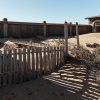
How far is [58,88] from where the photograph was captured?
6.96 m

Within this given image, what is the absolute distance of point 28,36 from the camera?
25.5m

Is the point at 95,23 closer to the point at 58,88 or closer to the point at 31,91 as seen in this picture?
the point at 58,88

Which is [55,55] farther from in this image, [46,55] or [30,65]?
[30,65]

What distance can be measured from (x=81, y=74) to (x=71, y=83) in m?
1.10

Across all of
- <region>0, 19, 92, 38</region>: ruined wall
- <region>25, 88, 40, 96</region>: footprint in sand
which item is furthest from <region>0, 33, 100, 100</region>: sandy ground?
<region>0, 19, 92, 38</region>: ruined wall

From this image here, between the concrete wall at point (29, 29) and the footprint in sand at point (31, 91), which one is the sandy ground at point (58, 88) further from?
the concrete wall at point (29, 29)

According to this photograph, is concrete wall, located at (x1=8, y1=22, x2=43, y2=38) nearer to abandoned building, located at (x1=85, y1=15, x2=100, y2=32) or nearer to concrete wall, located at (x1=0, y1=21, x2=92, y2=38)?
concrete wall, located at (x1=0, y1=21, x2=92, y2=38)

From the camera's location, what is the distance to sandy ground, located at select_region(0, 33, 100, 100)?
252 inches

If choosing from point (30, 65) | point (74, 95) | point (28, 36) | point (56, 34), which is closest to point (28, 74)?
point (30, 65)

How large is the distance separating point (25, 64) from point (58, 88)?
5.69ft

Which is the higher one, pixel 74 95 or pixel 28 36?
pixel 28 36

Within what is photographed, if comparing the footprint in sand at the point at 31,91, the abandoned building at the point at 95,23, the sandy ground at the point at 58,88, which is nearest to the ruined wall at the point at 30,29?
the abandoned building at the point at 95,23

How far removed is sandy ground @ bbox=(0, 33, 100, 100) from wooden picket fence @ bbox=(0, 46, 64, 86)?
35 centimetres

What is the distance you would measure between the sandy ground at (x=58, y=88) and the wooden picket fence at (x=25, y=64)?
0.35 meters
